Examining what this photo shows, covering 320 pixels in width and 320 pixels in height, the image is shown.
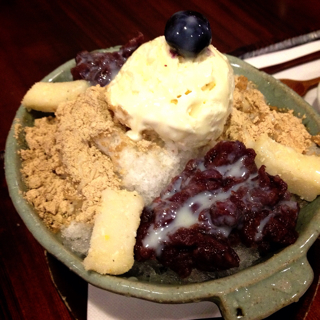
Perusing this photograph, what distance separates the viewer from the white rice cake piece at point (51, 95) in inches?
56.7

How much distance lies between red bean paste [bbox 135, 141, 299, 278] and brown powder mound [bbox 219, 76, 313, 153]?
0.22 meters

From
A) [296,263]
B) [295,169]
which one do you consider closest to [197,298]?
[296,263]

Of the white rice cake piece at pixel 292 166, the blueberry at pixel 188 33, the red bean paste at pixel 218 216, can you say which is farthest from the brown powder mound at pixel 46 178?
the white rice cake piece at pixel 292 166

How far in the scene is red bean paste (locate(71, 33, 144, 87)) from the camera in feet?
4.95

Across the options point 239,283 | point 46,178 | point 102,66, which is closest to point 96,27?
point 102,66

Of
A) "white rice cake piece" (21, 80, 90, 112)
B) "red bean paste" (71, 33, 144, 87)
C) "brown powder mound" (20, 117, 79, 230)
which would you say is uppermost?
"red bean paste" (71, 33, 144, 87)

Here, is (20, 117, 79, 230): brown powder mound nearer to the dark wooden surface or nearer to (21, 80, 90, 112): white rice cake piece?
(21, 80, 90, 112): white rice cake piece

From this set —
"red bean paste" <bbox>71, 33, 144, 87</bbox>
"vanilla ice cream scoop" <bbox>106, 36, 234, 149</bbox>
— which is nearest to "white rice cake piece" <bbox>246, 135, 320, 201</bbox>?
"vanilla ice cream scoop" <bbox>106, 36, 234, 149</bbox>

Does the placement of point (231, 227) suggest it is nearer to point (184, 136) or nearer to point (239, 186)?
point (239, 186)

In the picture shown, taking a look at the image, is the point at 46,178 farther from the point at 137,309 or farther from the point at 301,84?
the point at 301,84

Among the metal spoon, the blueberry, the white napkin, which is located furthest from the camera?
the metal spoon

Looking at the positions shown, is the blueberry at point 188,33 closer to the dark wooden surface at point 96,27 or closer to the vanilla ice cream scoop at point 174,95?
the vanilla ice cream scoop at point 174,95

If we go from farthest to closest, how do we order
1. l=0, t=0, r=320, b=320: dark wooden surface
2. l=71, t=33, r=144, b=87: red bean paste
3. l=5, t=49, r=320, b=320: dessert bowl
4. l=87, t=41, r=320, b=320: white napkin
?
l=0, t=0, r=320, b=320: dark wooden surface < l=71, t=33, r=144, b=87: red bean paste < l=87, t=41, r=320, b=320: white napkin < l=5, t=49, r=320, b=320: dessert bowl

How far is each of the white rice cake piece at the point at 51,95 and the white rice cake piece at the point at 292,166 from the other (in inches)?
33.2
